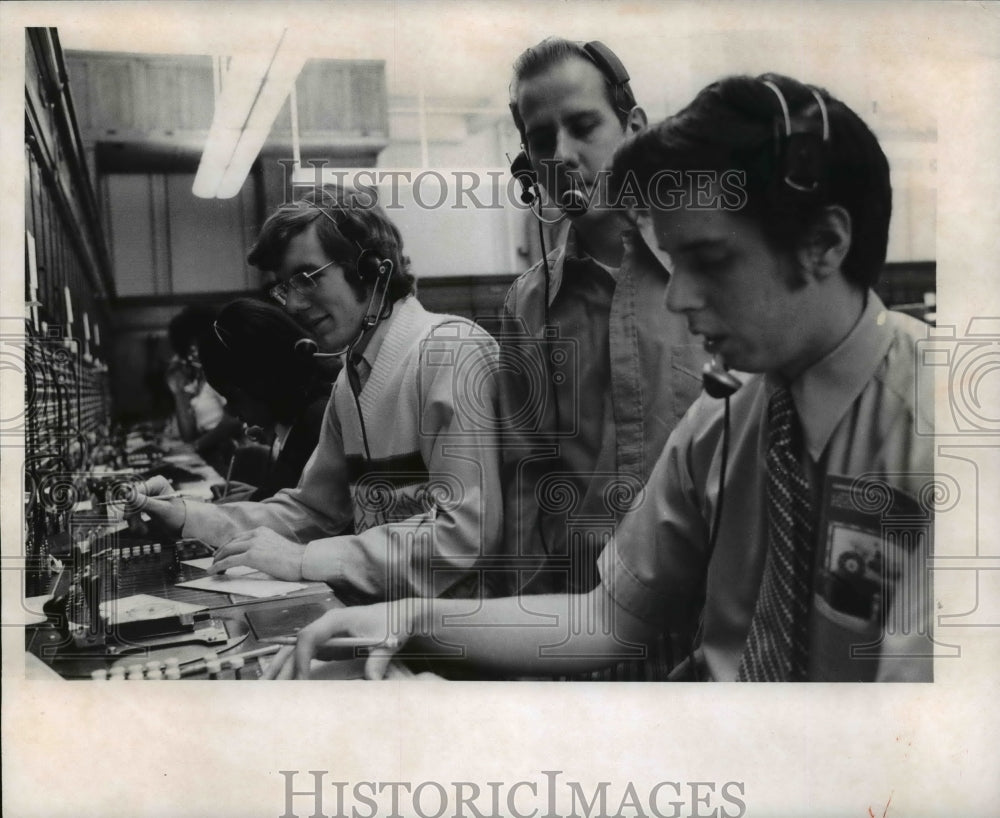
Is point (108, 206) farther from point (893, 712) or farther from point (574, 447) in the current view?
point (893, 712)

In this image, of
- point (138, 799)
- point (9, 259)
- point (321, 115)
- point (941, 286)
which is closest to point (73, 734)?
point (138, 799)

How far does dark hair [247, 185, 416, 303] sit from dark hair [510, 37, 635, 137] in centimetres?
44

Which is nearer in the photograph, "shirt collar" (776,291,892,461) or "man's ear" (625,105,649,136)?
"shirt collar" (776,291,892,461)

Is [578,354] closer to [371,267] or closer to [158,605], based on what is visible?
[371,267]

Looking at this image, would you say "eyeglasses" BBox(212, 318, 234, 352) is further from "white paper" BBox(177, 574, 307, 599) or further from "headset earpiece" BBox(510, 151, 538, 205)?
"headset earpiece" BBox(510, 151, 538, 205)

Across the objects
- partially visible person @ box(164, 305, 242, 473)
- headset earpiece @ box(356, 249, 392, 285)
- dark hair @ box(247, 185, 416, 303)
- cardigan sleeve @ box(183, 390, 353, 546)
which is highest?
dark hair @ box(247, 185, 416, 303)

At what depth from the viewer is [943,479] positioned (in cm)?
242

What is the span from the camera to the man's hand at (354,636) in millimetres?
2301

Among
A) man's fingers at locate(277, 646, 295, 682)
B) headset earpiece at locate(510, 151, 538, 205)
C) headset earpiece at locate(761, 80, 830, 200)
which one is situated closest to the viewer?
headset earpiece at locate(761, 80, 830, 200)

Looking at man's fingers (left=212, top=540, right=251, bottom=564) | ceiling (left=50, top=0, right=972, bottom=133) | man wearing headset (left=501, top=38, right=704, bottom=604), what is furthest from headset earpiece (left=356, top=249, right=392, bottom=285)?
man's fingers (left=212, top=540, right=251, bottom=564)

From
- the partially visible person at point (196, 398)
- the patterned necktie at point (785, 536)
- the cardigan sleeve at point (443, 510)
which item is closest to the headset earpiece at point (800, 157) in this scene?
the patterned necktie at point (785, 536)

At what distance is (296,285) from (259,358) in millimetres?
211

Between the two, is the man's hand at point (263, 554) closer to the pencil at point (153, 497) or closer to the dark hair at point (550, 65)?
the pencil at point (153, 497)

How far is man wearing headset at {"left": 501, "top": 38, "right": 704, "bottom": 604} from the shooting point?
2.35m
